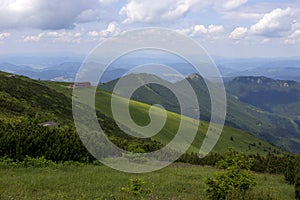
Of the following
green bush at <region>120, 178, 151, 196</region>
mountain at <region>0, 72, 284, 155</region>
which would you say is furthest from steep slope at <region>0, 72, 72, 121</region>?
green bush at <region>120, 178, 151, 196</region>

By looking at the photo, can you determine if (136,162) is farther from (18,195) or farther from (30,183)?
(18,195)

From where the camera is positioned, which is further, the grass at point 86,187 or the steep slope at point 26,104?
the steep slope at point 26,104

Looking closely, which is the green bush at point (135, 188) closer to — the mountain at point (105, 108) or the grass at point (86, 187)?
the grass at point (86, 187)

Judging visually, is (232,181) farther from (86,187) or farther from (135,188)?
(86,187)

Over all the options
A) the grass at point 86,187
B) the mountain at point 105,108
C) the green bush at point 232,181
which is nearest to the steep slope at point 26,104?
the mountain at point 105,108

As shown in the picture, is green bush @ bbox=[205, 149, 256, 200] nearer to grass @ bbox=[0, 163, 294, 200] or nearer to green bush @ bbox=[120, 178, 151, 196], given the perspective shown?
grass @ bbox=[0, 163, 294, 200]

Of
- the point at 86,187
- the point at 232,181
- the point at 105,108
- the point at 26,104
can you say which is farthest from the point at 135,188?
the point at 105,108

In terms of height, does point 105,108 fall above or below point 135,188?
below

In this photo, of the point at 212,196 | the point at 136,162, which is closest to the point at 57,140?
the point at 136,162

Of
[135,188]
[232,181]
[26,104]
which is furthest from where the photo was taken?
[26,104]

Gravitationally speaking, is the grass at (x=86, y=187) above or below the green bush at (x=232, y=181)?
below

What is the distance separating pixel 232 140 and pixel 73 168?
520ft

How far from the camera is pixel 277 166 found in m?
33.8

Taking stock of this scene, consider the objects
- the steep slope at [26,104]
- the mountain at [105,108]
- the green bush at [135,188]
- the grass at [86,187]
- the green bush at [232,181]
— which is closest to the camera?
the green bush at [232,181]
